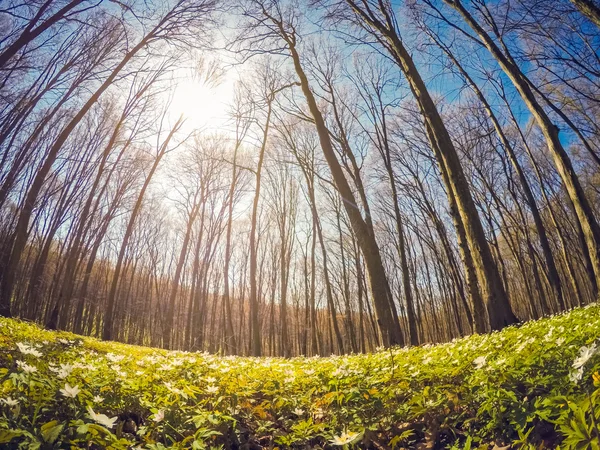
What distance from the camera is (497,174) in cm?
1552

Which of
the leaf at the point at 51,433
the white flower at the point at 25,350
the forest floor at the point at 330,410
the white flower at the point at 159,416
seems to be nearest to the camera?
the leaf at the point at 51,433

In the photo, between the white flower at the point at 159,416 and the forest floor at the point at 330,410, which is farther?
the white flower at the point at 159,416

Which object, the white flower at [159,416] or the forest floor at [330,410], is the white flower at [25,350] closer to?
the forest floor at [330,410]

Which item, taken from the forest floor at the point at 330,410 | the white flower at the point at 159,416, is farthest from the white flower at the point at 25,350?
the white flower at the point at 159,416

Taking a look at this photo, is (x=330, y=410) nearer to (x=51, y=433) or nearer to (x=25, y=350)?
(x=51, y=433)

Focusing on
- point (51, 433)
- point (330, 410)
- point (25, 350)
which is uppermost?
point (25, 350)

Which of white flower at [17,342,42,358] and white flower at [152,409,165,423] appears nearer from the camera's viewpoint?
white flower at [152,409,165,423]

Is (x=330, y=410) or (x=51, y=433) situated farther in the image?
(x=330, y=410)

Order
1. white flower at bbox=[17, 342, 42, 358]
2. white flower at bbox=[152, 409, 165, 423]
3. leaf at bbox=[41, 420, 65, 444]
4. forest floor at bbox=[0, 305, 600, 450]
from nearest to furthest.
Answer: leaf at bbox=[41, 420, 65, 444]
forest floor at bbox=[0, 305, 600, 450]
white flower at bbox=[152, 409, 165, 423]
white flower at bbox=[17, 342, 42, 358]

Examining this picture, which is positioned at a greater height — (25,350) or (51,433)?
(25,350)

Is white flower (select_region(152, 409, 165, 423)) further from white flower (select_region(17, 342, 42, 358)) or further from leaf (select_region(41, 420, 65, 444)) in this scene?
white flower (select_region(17, 342, 42, 358))

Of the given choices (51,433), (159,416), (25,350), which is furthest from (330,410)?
(25,350)

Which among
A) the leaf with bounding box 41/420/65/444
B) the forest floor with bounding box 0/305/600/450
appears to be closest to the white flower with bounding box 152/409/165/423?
the forest floor with bounding box 0/305/600/450

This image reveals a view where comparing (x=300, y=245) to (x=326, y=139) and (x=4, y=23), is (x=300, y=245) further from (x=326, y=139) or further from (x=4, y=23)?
(x=4, y=23)
